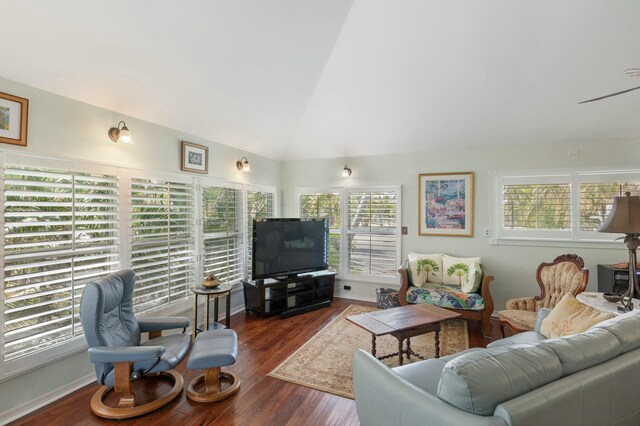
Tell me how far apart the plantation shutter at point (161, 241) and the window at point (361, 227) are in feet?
7.43

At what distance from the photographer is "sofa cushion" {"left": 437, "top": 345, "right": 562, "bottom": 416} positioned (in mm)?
1280

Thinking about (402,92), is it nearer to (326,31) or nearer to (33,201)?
(326,31)

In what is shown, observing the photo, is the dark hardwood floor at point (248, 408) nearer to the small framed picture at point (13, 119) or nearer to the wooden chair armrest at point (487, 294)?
the small framed picture at point (13, 119)

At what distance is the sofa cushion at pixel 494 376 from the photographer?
1280mm

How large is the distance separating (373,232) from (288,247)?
145cm

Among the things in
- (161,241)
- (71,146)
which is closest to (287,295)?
(161,241)

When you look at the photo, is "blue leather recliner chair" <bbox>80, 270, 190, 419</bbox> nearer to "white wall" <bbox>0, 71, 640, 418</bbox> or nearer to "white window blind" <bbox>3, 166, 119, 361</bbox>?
"white window blind" <bbox>3, 166, 119, 361</bbox>

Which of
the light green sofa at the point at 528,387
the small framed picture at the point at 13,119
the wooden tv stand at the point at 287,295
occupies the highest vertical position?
the small framed picture at the point at 13,119

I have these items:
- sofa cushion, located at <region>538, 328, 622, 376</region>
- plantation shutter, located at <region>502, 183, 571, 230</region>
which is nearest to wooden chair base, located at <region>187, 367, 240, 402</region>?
sofa cushion, located at <region>538, 328, 622, 376</region>

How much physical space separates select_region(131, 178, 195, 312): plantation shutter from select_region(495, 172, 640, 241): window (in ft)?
13.6

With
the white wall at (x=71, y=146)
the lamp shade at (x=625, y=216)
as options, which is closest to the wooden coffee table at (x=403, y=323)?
the lamp shade at (x=625, y=216)

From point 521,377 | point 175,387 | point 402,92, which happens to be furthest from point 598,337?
point 402,92

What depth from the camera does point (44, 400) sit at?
2531mm

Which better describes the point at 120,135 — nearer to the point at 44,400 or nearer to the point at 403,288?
the point at 44,400
